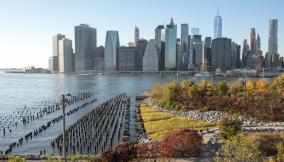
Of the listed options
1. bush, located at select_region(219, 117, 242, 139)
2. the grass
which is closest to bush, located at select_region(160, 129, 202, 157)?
bush, located at select_region(219, 117, 242, 139)

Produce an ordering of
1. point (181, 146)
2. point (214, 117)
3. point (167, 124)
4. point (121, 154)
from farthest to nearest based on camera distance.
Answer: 1. point (214, 117)
2. point (167, 124)
3. point (181, 146)
4. point (121, 154)

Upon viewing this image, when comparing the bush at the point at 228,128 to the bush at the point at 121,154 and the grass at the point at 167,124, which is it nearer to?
the grass at the point at 167,124

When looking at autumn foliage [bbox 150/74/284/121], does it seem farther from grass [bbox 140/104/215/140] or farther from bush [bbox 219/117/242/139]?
bush [bbox 219/117/242/139]

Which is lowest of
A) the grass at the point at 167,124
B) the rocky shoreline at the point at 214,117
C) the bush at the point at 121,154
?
the grass at the point at 167,124

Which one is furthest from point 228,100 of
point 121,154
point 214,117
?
point 121,154

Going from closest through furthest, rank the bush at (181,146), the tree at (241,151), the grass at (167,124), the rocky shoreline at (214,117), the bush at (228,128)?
the tree at (241,151), the bush at (181,146), the bush at (228,128), the rocky shoreline at (214,117), the grass at (167,124)

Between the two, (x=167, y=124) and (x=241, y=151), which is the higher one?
(x=241, y=151)

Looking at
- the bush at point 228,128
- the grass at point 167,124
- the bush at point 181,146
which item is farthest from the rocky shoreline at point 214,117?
the bush at point 181,146

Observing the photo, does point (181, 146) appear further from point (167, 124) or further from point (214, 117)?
point (214, 117)

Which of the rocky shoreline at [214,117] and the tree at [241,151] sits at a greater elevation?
the tree at [241,151]

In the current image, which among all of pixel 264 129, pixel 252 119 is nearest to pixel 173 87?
pixel 252 119

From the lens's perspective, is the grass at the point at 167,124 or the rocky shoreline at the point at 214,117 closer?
the rocky shoreline at the point at 214,117

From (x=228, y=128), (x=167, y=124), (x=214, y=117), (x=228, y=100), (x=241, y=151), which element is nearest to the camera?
(x=241, y=151)
